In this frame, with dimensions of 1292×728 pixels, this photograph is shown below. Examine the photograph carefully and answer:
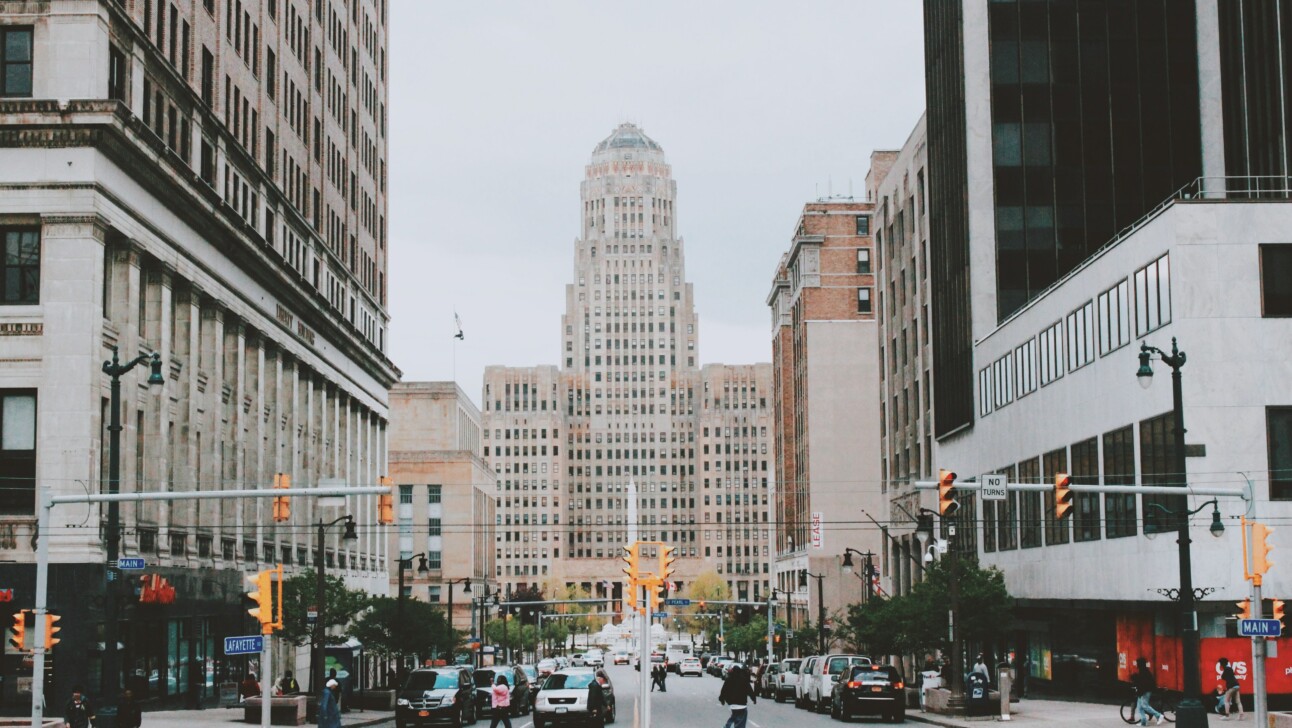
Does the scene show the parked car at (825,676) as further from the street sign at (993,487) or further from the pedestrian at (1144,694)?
the street sign at (993,487)

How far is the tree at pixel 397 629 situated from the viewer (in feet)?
230

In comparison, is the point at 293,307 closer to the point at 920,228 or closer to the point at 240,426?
the point at 240,426

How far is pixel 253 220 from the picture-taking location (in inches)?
2798

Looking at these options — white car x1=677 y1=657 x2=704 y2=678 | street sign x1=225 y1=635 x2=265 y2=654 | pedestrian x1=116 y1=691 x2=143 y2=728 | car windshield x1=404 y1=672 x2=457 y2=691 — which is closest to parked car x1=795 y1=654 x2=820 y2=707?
car windshield x1=404 y1=672 x2=457 y2=691

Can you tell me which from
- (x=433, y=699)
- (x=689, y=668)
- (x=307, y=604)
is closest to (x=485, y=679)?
(x=307, y=604)

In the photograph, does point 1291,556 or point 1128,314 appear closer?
point 1291,556

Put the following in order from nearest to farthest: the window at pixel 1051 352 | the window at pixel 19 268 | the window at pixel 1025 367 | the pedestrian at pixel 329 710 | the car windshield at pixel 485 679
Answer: the pedestrian at pixel 329 710 → the window at pixel 19 268 → the car windshield at pixel 485 679 → the window at pixel 1051 352 → the window at pixel 1025 367

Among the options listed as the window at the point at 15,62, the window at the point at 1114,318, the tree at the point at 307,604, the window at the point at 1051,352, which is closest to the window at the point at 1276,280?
the window at the point at 1114,318

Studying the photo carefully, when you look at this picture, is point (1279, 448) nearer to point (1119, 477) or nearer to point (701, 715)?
point (1119, 477)

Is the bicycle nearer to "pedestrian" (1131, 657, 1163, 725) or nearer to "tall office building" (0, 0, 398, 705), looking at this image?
"pedestrian" (1131, 657, 1163, 725)

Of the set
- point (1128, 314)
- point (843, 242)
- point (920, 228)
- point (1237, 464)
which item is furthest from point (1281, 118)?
point (843, 242)

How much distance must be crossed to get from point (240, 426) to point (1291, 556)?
42.9 meters

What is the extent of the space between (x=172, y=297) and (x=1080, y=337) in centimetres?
3361

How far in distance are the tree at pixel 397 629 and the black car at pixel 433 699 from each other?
20.8 m
